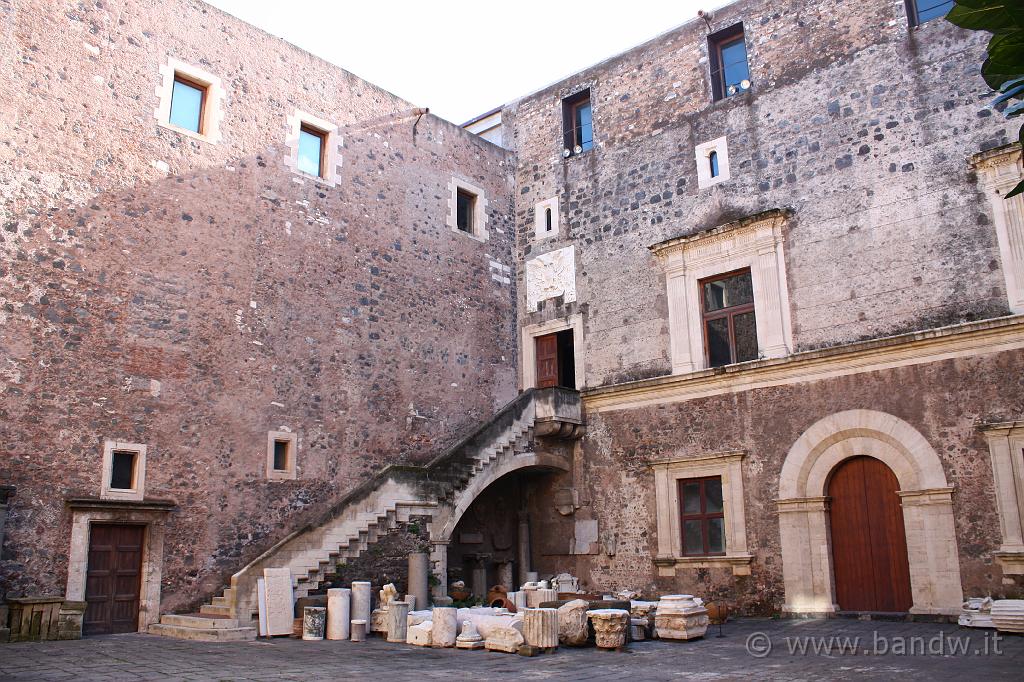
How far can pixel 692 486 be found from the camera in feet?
44.9

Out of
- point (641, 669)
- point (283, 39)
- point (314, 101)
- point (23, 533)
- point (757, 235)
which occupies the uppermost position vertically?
point (283, 39)

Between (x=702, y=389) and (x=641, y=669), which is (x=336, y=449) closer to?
(x=702, y=389)

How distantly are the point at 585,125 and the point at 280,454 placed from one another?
27.8 feet

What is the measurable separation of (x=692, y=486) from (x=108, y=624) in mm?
8477

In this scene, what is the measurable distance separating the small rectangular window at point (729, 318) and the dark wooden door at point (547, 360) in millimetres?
3166

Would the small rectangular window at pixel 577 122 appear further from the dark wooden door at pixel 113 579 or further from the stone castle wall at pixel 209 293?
the dark wooden door at pixel 113 579

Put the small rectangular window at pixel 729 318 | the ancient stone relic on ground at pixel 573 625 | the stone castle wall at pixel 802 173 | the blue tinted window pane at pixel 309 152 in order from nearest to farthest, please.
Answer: the ancient stone relic on ground at pixel 573 625 → the stone castle wall at pixel 802 173 → the small rectangular window at pixel 729 318 → the blue tinted window pane at pixel 309 152

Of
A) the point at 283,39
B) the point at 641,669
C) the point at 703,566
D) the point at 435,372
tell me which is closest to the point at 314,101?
the point at 283,39

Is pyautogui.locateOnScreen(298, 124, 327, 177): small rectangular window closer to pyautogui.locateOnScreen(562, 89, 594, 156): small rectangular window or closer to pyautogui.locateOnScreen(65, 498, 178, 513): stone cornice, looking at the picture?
pyautogui.locateOnScreen(562, 89, 594, 156): small rectangular window

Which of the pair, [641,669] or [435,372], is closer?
[641,669]

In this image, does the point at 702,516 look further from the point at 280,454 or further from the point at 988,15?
the point at 988,15

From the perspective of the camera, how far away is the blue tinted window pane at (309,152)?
14.3m

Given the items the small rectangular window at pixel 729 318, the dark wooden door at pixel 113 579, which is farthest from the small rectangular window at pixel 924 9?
the dark wooden door at pixel 113 579

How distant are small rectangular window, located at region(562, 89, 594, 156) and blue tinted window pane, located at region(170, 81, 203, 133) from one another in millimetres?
6843
